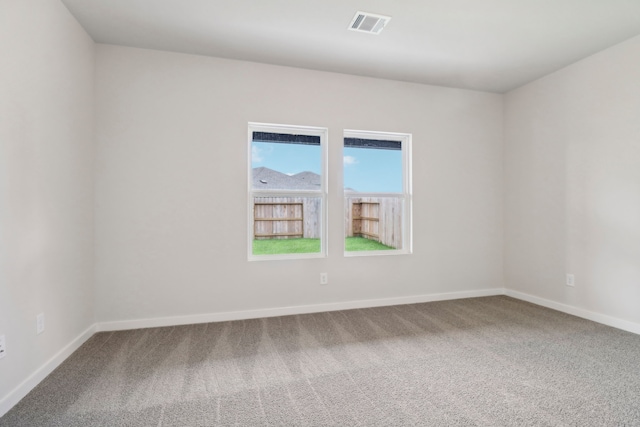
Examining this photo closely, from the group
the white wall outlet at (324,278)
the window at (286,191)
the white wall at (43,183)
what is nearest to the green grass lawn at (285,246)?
the window at (286,191)

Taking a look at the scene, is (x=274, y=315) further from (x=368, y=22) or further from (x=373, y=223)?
(x=368, y=22)

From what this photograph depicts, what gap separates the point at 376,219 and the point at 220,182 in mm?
1839

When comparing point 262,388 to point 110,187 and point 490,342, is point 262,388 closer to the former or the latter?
point 490,342

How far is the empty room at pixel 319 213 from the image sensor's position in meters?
1.84

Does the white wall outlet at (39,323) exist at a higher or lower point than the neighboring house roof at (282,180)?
lower

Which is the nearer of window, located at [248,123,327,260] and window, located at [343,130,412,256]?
window, located at [248,123,327,260]

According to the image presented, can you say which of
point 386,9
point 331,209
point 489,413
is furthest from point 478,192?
point 489,413

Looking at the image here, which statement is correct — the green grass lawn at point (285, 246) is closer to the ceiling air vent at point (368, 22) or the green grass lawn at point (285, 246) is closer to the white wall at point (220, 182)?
the white wall at point (220, 182)

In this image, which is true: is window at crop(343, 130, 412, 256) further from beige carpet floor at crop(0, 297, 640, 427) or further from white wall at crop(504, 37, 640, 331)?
white wall at crop(504, 37, 640, 331)

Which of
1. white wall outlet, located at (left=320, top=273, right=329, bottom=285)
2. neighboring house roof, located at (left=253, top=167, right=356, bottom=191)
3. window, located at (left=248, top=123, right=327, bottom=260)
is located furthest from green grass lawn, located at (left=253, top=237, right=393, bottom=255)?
neighboring house roof, located at (left=253, top=167, right=356, bottom=191)

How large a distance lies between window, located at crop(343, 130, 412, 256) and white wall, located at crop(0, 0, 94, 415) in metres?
2.51

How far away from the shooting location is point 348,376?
2055 millimetres

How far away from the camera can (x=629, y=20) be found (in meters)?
2.52

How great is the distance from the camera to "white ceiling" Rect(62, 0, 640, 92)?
235 cm
